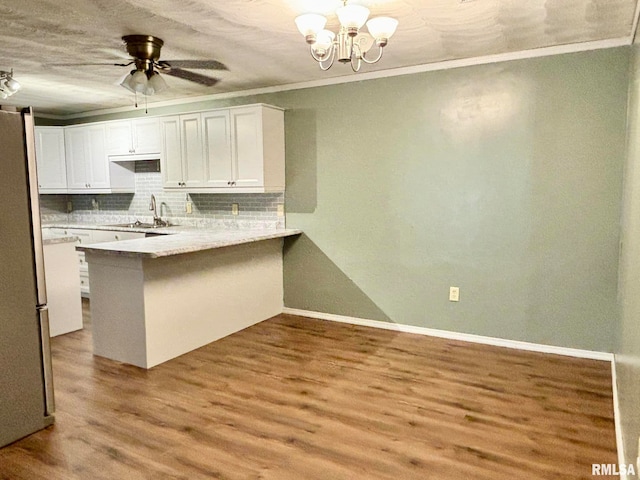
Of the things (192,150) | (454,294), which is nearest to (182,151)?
(192,150)

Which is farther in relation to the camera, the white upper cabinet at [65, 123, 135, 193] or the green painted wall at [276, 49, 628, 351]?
the white upper cabinet at [65, 123, 135, 193]

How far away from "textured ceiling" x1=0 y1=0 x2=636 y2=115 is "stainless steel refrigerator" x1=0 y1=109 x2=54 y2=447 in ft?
2.78

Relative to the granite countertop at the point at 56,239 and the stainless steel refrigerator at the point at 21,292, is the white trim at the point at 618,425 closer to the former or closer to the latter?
the stainless steel refrigerator at the point at 21,292

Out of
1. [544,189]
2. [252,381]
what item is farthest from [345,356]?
[544,189]

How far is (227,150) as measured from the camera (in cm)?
457

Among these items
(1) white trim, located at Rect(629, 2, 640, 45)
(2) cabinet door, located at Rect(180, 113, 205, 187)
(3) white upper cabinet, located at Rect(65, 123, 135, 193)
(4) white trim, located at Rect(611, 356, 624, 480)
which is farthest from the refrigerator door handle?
(1) white trim, located at Rect(629, 2, 640, 45)

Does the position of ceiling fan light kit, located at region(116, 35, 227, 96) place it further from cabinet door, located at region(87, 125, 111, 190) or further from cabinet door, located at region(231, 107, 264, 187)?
cabinet door, located at region(87, 125, 111, 190)

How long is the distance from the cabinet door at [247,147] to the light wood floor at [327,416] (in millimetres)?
1620

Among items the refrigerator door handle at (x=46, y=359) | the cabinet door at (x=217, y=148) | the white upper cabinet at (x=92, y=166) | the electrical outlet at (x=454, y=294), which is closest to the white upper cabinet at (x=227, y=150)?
the cabinet door at (x=217, y=148)

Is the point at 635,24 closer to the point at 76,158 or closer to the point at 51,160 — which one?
the point at 76,158

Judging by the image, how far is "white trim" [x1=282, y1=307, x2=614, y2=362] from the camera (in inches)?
140

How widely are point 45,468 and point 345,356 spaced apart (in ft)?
6.83

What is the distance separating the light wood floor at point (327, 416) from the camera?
2.20 metres

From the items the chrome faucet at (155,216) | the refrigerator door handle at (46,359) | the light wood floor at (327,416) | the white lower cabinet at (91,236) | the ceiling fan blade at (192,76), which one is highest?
the ceiling fan blade at (192,76)
